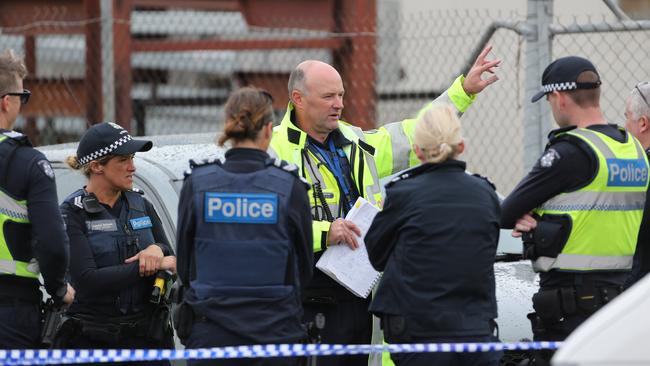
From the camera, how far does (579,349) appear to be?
3533 mm

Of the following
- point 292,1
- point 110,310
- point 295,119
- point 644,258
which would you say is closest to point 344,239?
point 295,119

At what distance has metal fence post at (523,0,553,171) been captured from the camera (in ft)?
25.1

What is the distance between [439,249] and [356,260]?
2.50 feet

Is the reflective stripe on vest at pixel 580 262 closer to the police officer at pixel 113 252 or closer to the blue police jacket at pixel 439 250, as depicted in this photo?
the blue police jacket at pixel 439 250

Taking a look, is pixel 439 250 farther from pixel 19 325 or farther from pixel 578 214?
pixel 19 325

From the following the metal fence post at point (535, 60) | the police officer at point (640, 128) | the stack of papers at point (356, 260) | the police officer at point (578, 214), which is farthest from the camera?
the metal fence post at point (535, 60)

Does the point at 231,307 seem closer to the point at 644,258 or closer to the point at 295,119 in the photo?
the point at 295,119

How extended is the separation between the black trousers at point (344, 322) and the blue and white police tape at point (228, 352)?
0.51m

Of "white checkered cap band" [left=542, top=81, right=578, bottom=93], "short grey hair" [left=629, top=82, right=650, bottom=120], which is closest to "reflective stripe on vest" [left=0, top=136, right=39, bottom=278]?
"white checkered cap band" [left=542, top=81, right=578, bottom=93]

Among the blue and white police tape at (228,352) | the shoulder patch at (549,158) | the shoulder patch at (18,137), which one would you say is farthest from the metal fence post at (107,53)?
the shoulder patch at (549,158)

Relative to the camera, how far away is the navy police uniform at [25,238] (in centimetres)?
506

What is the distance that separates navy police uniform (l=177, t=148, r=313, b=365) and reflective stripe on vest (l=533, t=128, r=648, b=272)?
120cm

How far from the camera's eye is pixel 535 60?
768cm

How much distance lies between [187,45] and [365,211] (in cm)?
Result: 603
